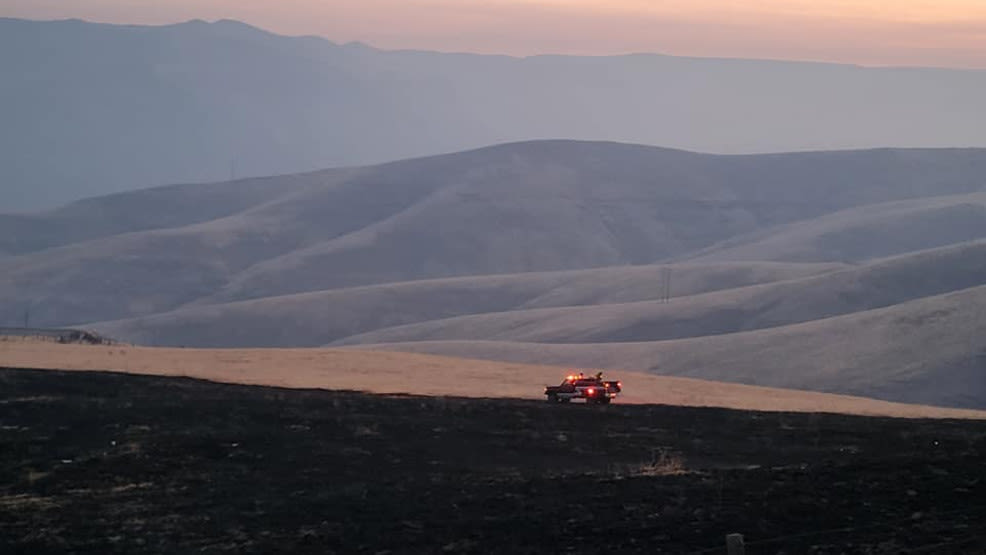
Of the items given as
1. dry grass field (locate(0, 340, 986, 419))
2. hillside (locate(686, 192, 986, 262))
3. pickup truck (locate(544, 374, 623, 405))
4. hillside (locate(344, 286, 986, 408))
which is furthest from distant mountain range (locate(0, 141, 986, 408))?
pickup truck (locate(544, 374, 623, 405))

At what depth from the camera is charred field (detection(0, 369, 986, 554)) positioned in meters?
18.0

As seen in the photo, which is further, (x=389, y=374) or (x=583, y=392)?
(x=389, y=374)

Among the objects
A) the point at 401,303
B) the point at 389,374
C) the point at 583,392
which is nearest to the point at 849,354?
the point at 389,374

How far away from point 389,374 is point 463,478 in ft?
89.9

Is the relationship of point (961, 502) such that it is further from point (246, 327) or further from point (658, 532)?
point (246, 327)

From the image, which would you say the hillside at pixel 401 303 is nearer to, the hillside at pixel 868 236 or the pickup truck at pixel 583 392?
the hillside at pixel 868 236

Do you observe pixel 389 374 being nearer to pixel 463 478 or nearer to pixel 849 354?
pixel 463 478

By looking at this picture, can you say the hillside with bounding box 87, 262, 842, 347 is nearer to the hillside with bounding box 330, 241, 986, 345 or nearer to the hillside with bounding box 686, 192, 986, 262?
the hillside with bounding box 330, 241, 986, 345

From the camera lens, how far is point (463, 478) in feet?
75.8

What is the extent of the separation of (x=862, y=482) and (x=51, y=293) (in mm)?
153506

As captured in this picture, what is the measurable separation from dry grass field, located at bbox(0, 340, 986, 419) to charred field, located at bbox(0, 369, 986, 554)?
8.93m

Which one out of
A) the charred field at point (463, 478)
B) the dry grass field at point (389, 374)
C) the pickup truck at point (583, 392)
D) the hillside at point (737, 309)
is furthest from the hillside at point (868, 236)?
the charred field at point (463, 478)

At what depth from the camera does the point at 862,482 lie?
65.8 feet

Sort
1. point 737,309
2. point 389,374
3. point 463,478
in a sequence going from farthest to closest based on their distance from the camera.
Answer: point 737,309
point 389,374
point 463,478
